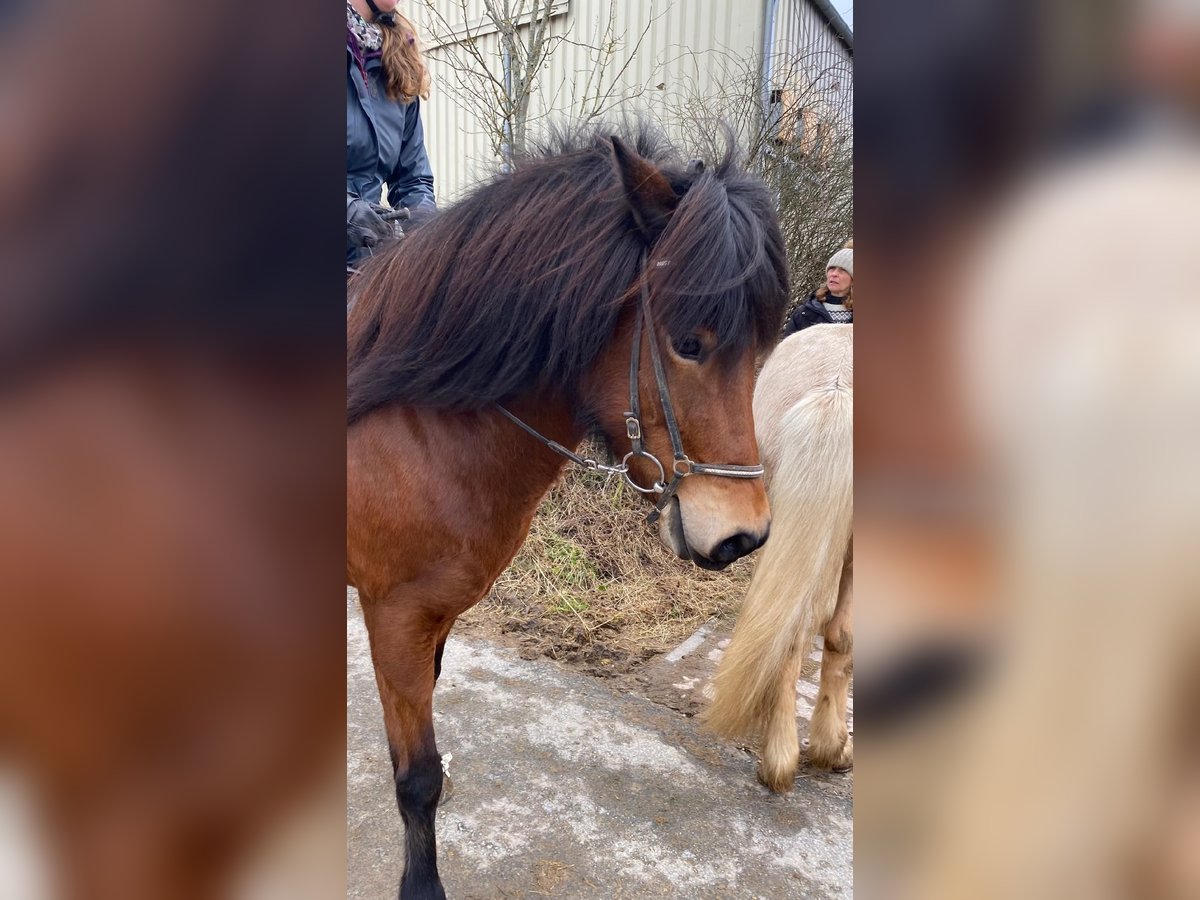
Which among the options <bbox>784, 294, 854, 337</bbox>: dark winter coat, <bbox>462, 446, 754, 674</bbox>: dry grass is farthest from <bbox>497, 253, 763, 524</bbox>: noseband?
<bbox>784, 294, 854, 337</bbox>: dark winter coat

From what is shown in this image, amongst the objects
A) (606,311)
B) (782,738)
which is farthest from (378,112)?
(782,738)

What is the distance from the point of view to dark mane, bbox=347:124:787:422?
1308mm

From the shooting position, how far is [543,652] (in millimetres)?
3150

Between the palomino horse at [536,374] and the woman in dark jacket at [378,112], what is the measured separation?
0.46 meters

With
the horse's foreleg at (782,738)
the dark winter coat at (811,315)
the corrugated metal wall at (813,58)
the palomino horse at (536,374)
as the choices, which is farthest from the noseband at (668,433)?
the corrugated metal wall at (813,58)

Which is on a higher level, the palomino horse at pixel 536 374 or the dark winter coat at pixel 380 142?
the dark winter coat at pixel 380 142

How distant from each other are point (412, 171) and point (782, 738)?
2504 mm

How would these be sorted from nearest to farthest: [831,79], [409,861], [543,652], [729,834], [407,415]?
[407,415] → [409,861] → [729,834] → [543,652] → [831,79]

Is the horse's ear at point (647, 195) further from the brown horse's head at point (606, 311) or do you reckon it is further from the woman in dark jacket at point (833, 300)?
the woman in dark jacket at point (833, 300)

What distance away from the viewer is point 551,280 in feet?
4.62

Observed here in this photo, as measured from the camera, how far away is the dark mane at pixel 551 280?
1.31 metres
